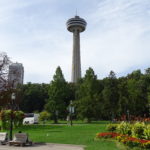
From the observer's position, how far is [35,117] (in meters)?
57.5

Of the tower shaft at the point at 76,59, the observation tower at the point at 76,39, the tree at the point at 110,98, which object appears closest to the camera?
the tree at the point at 110,98

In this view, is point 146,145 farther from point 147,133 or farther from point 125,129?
point 125,129

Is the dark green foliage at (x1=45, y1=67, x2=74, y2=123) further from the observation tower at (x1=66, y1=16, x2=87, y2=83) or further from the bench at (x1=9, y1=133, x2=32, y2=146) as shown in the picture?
the observation tower at (x1=66, y1=16, x2=87, y2=83)

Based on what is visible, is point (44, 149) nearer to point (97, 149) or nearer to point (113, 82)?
point (97, 149)

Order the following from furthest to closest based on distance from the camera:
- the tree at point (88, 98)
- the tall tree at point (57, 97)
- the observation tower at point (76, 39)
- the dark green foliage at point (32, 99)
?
1. the observation tower at point (76, 39)
2. the dark green foliage at point (32, 99)
3. the tall tree at point (57, 97)
4. the tree at point (88, 98)

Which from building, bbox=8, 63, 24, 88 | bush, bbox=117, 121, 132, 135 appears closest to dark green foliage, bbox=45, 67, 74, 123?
building, bbox=8, 63, 24, 88

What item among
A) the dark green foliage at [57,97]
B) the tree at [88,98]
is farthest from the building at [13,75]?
the dark green foliage at [57,97]

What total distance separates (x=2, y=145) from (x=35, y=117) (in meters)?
40.8

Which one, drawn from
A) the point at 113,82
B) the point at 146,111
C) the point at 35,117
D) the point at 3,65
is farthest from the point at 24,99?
the point at 3,65

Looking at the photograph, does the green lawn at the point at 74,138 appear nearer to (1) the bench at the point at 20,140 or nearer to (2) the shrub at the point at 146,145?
(2) the shrub at the point at 146,145

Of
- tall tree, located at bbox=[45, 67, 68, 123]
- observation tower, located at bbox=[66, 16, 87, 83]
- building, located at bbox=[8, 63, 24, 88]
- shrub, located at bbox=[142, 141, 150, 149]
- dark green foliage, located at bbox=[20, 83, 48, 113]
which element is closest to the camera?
shrub, located at bbox=[142, 141, 150, 149]

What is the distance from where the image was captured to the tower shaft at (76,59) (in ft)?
443

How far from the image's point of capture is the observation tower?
444ft

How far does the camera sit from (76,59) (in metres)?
138
